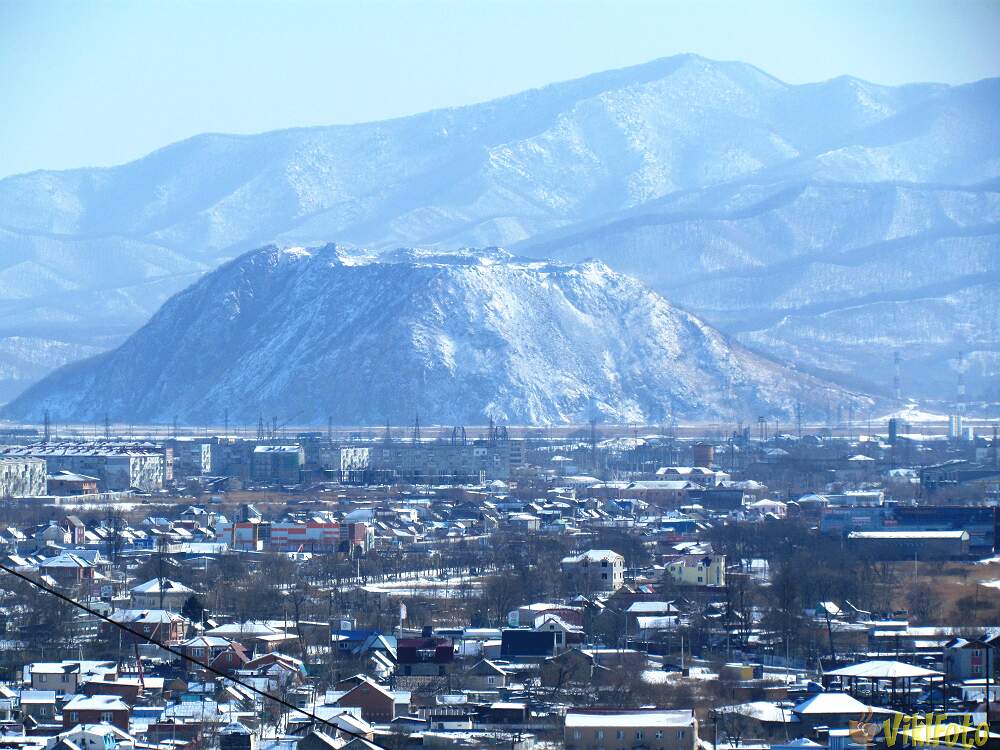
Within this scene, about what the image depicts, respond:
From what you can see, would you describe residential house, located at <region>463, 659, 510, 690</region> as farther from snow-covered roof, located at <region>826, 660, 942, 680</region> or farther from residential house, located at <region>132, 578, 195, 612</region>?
residential house, located at <region>132, 578, 195, 612</region>

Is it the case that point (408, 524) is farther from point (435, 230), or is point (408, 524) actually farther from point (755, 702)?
point (435, 230)

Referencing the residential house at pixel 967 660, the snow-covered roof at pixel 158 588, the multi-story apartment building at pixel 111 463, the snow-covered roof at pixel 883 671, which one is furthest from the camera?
the multi-story apartment building at pixel 111 463

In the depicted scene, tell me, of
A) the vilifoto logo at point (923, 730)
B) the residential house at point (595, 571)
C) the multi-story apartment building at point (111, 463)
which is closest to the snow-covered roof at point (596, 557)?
the residential house at point (595, 571)

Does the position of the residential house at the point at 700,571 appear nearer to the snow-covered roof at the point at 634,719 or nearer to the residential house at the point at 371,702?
the residential house at the point at 371,702

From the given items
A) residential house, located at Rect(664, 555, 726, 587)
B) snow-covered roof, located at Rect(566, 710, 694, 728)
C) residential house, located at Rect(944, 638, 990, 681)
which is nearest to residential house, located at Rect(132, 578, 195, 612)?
residential house, located at Rect(664, 555, 726, 587)

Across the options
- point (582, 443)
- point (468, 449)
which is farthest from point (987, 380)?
point (468, 449)

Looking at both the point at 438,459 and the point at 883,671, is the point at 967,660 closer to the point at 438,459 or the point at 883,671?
the point at 883,671
